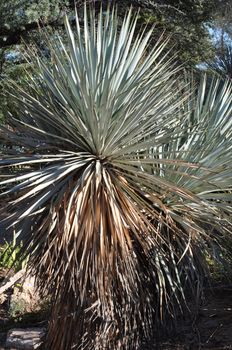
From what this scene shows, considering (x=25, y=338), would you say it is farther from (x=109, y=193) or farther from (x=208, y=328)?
(x=109, y=193)

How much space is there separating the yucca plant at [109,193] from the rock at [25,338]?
0.92 metres

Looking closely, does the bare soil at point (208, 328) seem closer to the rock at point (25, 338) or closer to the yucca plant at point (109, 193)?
the rock at point (25, 338)

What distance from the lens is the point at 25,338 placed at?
6.42 metres

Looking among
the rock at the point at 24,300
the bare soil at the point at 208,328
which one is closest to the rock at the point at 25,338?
the bare soil at the point at 208,328

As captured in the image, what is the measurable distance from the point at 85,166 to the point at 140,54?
1348mm

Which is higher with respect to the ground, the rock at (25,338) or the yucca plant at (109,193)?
the yucca plant at (109,193)

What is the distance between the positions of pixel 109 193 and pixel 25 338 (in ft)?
8.77

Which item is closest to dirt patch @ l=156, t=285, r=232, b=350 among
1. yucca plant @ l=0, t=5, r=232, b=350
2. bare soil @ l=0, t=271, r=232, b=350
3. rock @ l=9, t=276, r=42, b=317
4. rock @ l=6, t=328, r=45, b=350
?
bare soil @ l=0, t=271, r=232, b=350

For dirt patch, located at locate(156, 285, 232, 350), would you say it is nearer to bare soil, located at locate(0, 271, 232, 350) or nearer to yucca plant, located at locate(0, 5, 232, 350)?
bare soil, located at locate(0, 271, 232, 350)

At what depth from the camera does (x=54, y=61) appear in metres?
5.22

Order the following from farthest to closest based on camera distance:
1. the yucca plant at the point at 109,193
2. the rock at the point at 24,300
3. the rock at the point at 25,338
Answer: the rock at the point at 24,300 < the rock at the point at 25,338 < the yucca plant at the point at 109,193

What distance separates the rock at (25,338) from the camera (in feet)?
20.2

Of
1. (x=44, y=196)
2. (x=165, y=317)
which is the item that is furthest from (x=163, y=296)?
(x=44, y=196)

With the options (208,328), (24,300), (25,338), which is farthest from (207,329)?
(24,300)
